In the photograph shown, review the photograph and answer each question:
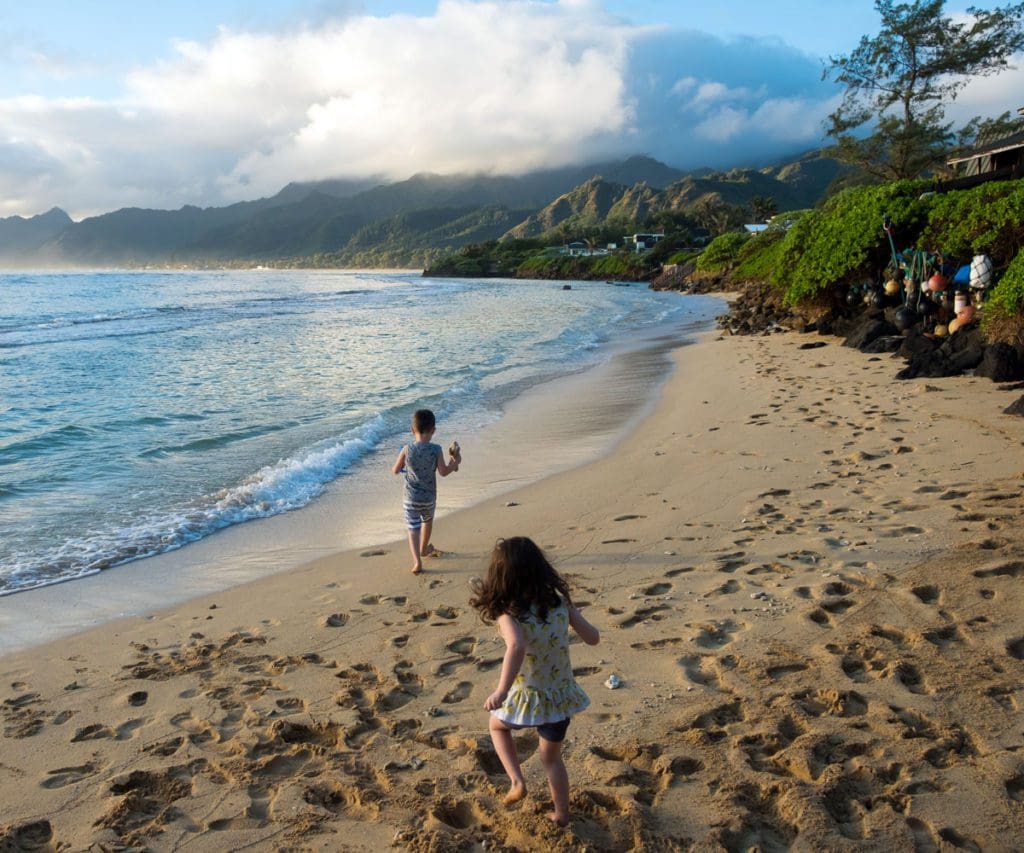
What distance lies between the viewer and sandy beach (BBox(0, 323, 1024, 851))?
9.91 ft

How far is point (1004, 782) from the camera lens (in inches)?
119

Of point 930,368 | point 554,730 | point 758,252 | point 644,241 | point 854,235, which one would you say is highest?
point 644,241

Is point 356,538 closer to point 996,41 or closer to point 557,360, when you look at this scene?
point 557,360

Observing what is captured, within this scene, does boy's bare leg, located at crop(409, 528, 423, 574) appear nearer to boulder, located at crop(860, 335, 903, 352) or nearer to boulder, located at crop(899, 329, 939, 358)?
boulder, located at crop(899, 329, 939, 358)

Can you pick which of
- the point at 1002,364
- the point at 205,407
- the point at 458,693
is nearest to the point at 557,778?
the point at 458,693

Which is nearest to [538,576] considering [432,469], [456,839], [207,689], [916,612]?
[456,839]

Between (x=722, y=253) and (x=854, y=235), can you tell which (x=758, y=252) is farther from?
(x=854, y=235)

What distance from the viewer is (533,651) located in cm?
302

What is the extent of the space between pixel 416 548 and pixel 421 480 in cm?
57

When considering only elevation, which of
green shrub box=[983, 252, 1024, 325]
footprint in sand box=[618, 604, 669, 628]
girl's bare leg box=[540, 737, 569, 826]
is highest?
green shrub box=[983, 252, 1024, 325]

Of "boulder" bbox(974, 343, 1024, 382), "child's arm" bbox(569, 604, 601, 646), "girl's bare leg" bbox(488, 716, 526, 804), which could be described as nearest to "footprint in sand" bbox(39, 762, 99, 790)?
"girl's bare leg" bbox(488, 716, 526, 804)

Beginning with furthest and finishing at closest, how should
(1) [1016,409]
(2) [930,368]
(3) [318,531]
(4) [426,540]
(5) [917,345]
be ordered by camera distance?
(5) [917,345], (2) [930,368], (1) [1016,409], (3) [318,531], (4) [426,540]

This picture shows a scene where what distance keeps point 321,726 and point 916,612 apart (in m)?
3.41

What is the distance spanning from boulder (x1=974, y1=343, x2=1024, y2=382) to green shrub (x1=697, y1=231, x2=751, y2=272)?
51.3 meters
